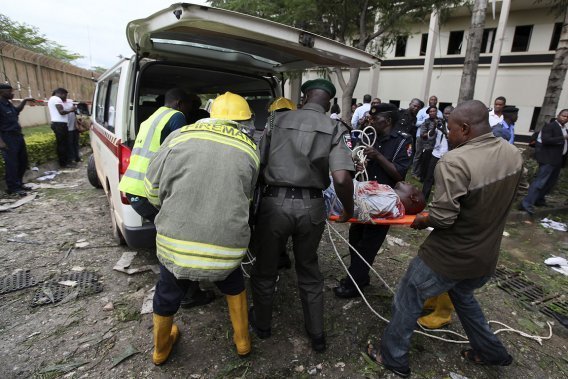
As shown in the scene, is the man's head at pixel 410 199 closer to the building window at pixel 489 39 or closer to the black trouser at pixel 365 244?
the black trouser at pixel 365 244

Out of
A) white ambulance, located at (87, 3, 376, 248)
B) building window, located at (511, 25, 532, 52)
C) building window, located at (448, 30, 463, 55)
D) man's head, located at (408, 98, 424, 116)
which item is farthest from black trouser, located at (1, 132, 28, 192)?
building window, located at (511, 25, 532, 52)

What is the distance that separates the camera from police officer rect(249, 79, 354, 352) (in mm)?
2121

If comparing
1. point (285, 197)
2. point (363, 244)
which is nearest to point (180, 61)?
point (285, 197)

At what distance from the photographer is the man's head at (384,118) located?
Answer: 9.11 feet

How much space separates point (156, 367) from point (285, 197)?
144cm

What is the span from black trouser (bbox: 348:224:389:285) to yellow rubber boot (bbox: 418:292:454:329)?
0.62 metres

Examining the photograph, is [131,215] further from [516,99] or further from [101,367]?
[516,99]

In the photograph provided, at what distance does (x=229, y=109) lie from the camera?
80.7 inches

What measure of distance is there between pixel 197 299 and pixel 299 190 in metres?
1.47

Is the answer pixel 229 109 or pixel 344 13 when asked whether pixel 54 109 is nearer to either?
pixel 344 13

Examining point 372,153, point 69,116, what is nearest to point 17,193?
point 69,116

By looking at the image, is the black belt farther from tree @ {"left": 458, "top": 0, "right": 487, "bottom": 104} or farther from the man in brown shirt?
tree @ {"left": 458, "top": 0, "right": 487, "bottom": 104}

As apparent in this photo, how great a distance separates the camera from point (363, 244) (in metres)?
2.92

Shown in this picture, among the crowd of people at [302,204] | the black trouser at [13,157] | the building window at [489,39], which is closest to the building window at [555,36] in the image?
the building window at [489,39]
